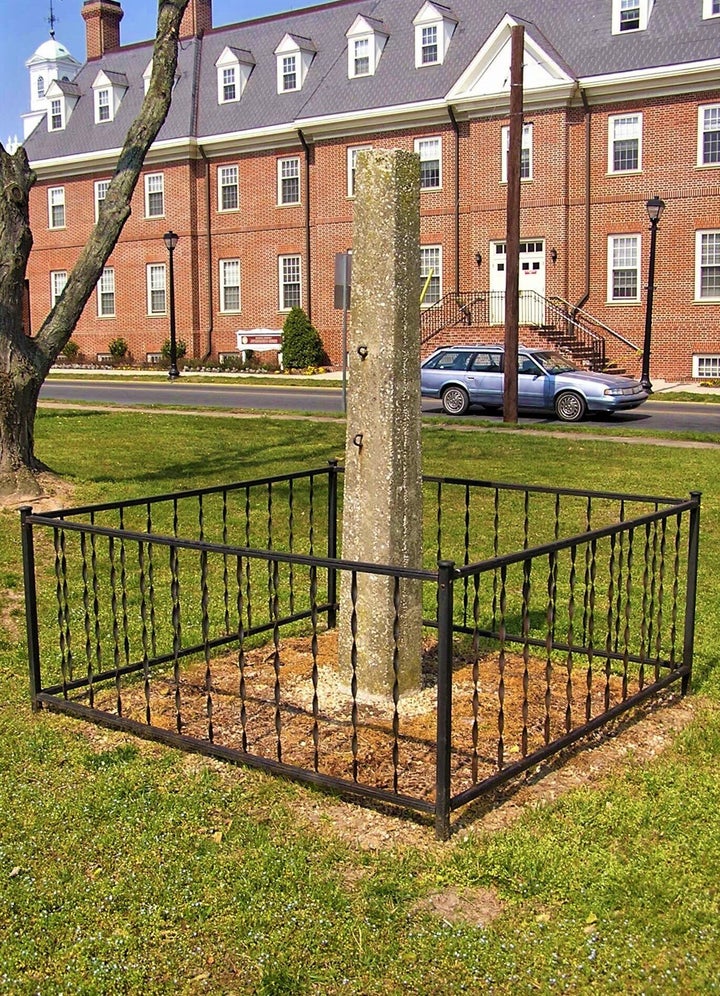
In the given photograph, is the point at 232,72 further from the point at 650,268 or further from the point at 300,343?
the point at 650,268

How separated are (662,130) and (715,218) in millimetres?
2948

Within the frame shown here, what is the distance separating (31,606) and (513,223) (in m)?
15.6

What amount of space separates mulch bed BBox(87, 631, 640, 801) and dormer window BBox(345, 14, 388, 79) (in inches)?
1327

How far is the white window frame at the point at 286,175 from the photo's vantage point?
126ft

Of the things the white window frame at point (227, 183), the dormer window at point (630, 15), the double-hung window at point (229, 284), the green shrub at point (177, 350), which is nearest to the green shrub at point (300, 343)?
the double-hung window at point (229, 284)

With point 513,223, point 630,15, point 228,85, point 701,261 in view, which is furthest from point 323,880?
point 228,85

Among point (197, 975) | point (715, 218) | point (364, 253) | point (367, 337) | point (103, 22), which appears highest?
point (103, 22)

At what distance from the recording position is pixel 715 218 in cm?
3002

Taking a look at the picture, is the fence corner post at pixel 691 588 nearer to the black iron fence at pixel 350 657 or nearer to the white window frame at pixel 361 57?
the black iron fence at pixel 350 657

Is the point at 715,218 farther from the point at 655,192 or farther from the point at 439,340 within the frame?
the point at 439,340

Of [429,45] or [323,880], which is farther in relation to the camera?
[429,45]

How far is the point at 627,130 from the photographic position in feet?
102

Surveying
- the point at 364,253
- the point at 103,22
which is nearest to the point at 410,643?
the point at 364,253

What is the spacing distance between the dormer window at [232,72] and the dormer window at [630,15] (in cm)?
1500
